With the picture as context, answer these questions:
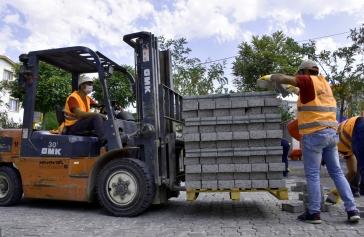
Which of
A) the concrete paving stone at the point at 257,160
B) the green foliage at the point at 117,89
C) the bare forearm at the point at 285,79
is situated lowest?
the concrete paving stone at the point at 257,160

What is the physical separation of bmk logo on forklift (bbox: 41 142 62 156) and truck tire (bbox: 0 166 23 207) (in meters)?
0.74

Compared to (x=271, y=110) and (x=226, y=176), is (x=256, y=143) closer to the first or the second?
(x=271, y=110)

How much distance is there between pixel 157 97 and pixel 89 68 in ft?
6.09

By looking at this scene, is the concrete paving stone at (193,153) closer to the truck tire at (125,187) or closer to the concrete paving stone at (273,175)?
the truck tire at (125,187)

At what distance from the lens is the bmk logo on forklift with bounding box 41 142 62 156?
234 inches

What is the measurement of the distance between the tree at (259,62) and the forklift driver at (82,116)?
11097 mm

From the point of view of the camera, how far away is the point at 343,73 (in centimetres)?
1299

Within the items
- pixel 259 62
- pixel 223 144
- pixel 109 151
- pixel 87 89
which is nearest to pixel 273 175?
pixel 223 144

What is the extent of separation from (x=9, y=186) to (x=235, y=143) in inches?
153

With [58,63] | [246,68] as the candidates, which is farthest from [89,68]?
[246,68]

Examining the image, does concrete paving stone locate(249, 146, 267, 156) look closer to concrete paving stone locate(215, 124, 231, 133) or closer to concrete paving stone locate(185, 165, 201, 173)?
concrete paving stone locate(215, 124, 231, 133)

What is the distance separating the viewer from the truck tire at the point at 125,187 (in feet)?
17.5

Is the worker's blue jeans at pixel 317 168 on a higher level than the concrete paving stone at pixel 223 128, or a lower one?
lower

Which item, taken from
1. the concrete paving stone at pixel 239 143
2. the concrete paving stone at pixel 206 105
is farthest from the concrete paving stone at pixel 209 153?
the concrete paving stone at pixel 206 105
